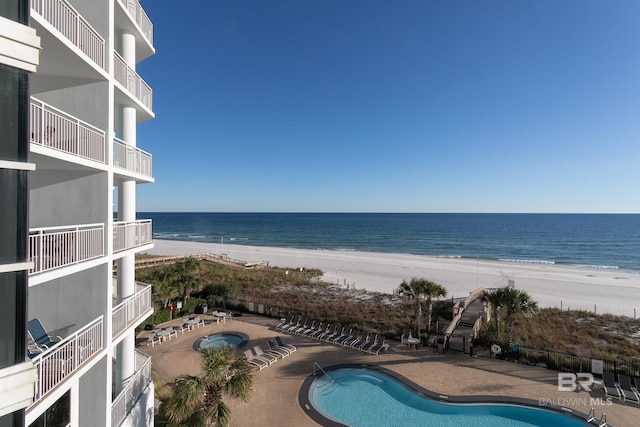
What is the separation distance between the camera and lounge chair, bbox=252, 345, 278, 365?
15.2 m

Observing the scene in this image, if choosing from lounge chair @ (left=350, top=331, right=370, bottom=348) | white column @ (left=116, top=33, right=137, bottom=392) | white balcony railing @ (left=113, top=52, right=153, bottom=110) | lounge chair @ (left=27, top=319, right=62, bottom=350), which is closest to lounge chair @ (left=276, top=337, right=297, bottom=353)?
lounge chair @ (left=350, top=331, right=370, bottom=348)

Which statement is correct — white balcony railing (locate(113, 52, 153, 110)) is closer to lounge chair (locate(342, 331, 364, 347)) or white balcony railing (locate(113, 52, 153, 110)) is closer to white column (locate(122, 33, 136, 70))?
white column (locate(122, 33, 136, 70))

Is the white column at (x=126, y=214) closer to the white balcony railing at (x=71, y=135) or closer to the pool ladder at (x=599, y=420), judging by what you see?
the white balcony railing at (x=71, y=135)

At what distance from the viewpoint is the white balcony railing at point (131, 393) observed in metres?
7.57

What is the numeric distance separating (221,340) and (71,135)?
14656 mm

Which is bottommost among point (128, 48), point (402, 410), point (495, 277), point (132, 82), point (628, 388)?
point (495, 277)

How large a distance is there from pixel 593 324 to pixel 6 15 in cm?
2940

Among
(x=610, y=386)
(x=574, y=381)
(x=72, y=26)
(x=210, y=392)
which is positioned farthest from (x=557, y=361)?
(x=72, y=26)

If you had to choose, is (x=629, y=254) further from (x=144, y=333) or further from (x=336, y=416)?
(x=144, y=333)

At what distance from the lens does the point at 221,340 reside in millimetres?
18047

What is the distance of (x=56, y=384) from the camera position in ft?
18.0

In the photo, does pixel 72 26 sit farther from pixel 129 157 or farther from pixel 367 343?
pixel 367 343

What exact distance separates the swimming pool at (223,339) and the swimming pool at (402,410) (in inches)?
240

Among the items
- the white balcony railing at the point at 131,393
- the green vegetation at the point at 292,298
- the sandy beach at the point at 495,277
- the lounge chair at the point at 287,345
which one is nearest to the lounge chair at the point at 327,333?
the green vegetation at the point at 292,298
